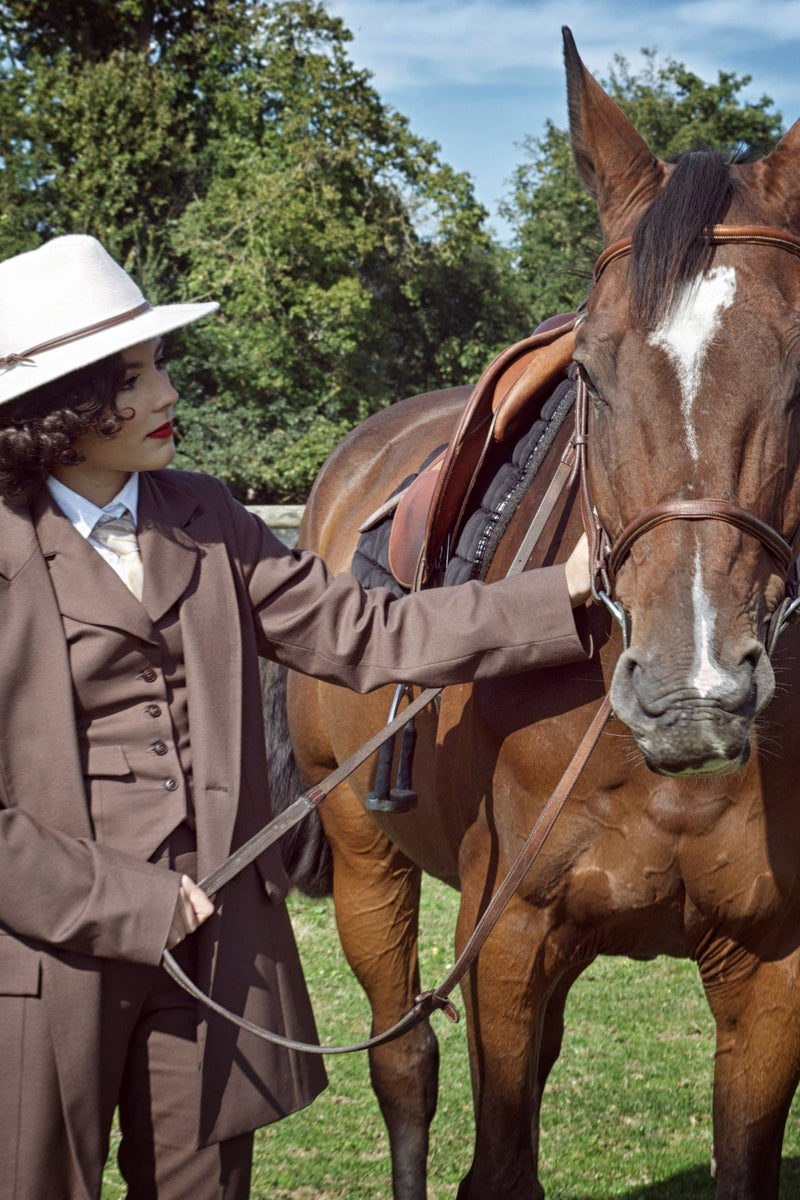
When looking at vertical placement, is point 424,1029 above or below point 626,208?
below

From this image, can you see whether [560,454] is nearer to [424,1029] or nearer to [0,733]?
[0,733]

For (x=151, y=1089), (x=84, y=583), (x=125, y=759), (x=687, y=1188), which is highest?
(x=84, y=583)

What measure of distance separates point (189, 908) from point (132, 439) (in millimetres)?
785

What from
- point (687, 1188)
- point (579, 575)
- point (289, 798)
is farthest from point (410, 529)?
point (687, 1188)

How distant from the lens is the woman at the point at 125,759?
76.1 inches

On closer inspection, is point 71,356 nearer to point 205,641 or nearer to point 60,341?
point 60,341

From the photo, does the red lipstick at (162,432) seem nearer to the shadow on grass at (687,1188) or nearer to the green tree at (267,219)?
the shadow on grass at (687,1188)

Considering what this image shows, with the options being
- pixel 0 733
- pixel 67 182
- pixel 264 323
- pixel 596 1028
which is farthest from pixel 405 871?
pixel 67 182

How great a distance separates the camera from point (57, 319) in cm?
203

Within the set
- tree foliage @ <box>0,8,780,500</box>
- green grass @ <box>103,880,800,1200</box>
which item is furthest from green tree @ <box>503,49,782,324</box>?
green grass @ <box>103,880,800,1200</box>

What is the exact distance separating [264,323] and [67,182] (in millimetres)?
4104

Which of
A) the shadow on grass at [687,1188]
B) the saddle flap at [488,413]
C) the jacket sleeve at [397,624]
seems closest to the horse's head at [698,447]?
the jacket sleeve at [397,624]

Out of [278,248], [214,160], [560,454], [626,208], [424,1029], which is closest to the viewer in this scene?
[626,208]

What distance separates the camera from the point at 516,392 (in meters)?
2.79
